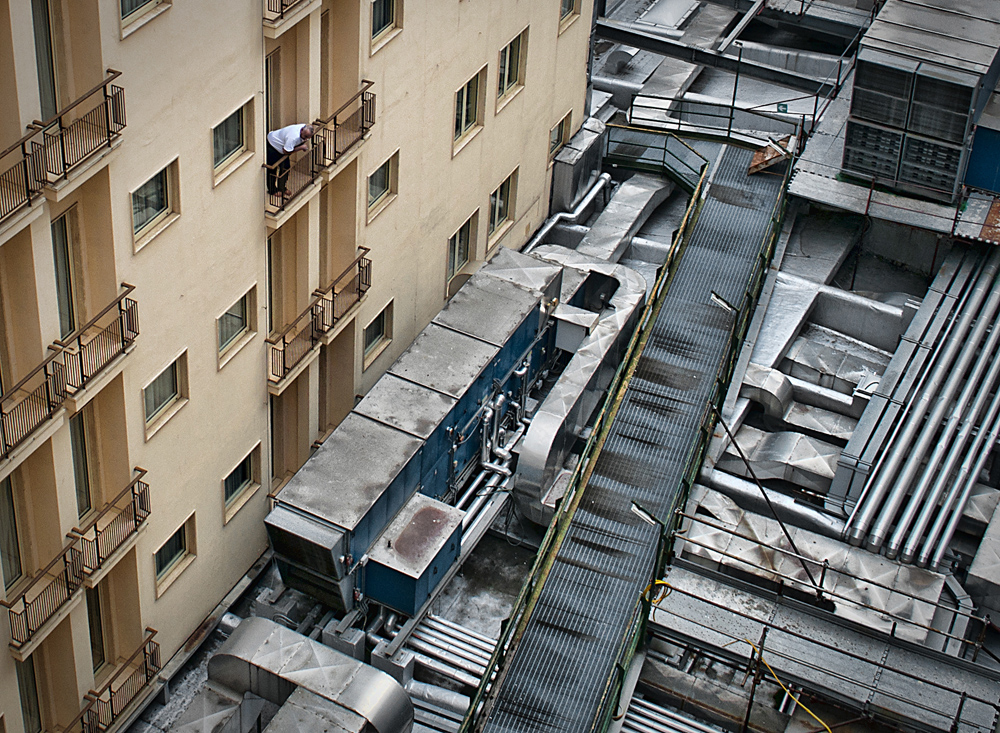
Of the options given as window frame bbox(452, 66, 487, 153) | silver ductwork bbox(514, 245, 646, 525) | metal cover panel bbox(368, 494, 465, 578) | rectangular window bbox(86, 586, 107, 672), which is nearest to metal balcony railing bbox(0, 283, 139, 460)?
rectangular window bbox(86, 586, 107, 672)

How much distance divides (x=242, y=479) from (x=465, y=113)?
10.5 m

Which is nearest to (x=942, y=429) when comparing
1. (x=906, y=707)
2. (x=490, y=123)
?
(x=906, y=707)

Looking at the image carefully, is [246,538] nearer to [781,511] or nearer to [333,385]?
[333,385]

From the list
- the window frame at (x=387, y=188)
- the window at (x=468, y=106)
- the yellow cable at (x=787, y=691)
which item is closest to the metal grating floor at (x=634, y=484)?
the yellow cable at (x=787, y=691)

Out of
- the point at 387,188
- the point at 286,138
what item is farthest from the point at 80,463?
the point at 387,188

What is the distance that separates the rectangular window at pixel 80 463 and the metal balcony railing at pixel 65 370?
1.65 meters

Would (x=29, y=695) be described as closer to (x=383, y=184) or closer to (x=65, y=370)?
(x=65, y=370)

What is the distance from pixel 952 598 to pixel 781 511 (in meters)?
4.16

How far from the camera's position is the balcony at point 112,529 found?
81.6ft

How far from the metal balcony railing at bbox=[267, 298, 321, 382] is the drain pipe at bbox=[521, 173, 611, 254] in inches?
432

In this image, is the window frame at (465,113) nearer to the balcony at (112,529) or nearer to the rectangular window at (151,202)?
the rectangular window at (151,202)

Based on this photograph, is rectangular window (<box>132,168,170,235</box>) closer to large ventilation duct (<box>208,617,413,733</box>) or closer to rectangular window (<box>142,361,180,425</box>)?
rectangular window (<box>142,361,180,425</box>)

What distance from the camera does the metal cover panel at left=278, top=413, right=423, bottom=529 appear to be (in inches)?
1133

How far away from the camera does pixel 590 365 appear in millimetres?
34219
